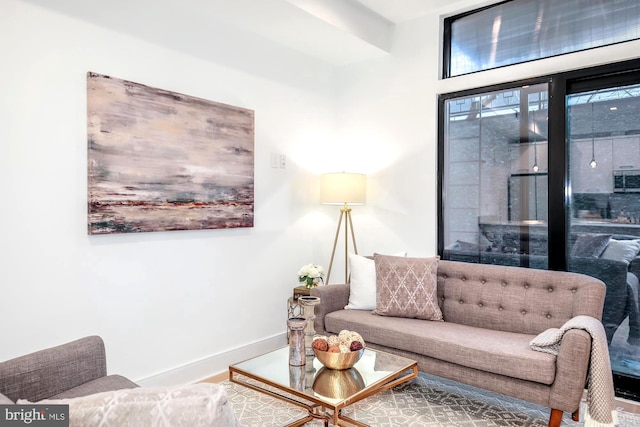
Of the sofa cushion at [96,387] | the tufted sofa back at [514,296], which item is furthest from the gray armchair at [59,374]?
the tufted sofa back at [514,296]

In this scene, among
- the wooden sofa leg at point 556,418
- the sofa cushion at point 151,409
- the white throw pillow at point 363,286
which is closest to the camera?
the sofa cushion at point 151,409

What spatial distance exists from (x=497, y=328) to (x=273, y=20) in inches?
104

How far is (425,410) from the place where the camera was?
2.59 m

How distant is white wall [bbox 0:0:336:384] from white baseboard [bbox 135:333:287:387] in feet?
0.04

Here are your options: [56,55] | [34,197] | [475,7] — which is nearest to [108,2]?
[56,55]

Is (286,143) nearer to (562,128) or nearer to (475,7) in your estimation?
(475,7)

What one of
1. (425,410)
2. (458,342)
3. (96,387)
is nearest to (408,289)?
(458,342)

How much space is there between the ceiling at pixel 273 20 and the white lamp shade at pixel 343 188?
3.66ft

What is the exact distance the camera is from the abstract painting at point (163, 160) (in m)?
2.52

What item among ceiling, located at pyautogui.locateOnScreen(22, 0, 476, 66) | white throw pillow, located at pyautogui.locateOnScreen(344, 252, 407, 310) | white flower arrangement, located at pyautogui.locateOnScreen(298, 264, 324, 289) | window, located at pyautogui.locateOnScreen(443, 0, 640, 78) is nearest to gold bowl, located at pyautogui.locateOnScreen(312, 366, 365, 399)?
white throw pillow, located at pyautogui.locateOnScreen(344, 252, 407, 310)

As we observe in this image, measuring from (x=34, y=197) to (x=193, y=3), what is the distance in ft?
5.10

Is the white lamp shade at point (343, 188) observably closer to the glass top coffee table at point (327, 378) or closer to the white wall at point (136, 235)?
the white wall at point (136, 235)

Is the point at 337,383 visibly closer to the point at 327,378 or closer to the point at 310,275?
the point at 327,378

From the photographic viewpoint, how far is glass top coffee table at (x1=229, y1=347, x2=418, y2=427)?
1901 mm
